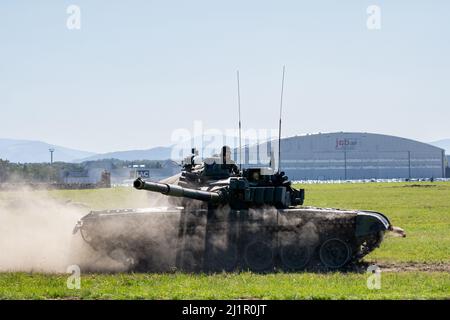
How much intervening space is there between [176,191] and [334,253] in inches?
210

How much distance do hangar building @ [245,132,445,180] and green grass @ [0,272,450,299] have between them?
146725 mm

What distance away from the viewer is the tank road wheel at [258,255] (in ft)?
86.5

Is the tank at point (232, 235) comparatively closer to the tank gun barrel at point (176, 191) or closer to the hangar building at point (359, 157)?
the tank gun barrel at point (176, 191)

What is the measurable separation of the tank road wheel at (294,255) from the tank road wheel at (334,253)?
0.45 meters

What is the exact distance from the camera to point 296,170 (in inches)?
6718

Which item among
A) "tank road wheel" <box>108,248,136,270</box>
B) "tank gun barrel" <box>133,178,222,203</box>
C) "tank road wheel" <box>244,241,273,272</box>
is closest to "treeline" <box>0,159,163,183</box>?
"tank road wheel" <box>108,248,136,270</box>

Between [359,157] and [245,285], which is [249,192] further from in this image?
[359,157]

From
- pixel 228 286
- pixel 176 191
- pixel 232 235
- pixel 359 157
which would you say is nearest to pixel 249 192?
pixel 232 235

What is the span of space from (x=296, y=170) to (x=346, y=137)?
1307 centimetres

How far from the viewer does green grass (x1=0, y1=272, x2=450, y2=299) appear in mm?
18750

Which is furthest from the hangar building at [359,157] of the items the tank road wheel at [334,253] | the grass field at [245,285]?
the grass field at [245,285]
